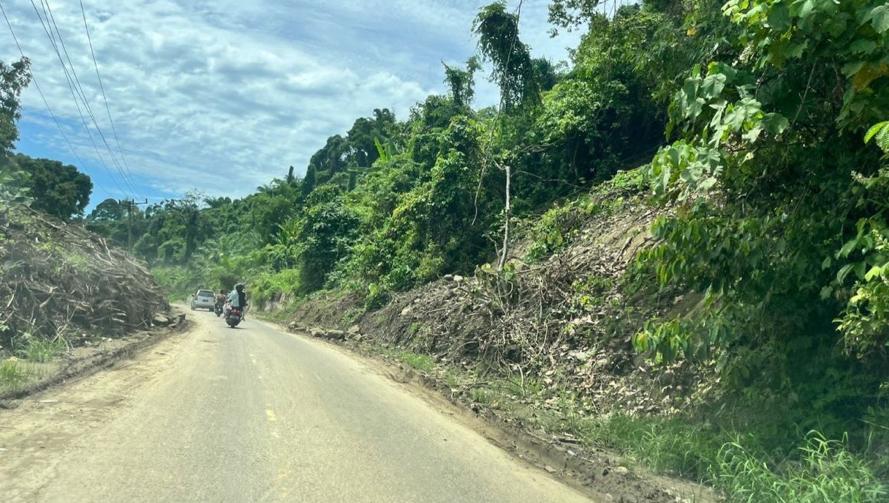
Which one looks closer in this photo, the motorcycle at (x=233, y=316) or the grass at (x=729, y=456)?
the grass at (x=729, y=456)

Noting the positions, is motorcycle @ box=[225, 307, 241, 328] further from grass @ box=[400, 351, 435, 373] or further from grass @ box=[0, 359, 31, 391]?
grass @ box=[0, 359, 31, 391]

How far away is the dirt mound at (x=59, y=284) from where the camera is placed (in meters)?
13.2

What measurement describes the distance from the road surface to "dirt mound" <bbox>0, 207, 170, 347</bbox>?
356cm

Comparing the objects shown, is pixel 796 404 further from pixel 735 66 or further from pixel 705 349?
pixel 735 66

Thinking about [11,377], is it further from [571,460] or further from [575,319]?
[575,319]

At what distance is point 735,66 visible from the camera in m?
7.48

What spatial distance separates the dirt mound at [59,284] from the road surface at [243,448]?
3560 mm

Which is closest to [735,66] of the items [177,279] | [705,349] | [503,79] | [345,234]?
[705,349]

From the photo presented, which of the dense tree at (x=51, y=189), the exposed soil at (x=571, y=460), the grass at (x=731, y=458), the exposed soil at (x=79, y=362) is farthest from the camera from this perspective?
the dense tree at (x=51, y=189)

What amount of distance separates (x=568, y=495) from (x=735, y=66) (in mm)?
5135

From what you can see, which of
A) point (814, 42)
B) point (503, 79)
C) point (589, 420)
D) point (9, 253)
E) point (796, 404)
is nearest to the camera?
point (814, 42)

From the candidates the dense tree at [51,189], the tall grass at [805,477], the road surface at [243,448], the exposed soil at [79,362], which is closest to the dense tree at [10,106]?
the dense tree at [51,189]

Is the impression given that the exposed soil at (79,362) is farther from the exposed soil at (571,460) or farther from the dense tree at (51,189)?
the dense tree at (51,189)

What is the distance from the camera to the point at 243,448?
6.81 m
